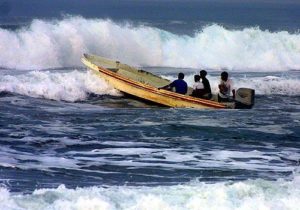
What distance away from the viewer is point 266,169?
13.3 metres

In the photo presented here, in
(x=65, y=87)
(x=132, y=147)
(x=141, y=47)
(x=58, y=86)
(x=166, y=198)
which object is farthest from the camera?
(x=141, y=47)

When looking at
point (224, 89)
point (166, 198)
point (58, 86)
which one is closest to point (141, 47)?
point (58, 86)

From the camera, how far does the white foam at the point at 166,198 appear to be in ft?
31.4

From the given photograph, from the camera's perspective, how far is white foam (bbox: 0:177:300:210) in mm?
9562

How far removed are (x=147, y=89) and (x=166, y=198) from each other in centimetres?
1230

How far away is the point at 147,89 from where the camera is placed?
72.8 feet

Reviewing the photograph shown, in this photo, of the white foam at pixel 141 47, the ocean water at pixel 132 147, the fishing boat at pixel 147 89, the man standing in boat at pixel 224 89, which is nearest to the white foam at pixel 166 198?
the ocean water at pixel 132 147

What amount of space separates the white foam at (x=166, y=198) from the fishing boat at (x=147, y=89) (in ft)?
34.2

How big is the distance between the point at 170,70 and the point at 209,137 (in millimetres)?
20580

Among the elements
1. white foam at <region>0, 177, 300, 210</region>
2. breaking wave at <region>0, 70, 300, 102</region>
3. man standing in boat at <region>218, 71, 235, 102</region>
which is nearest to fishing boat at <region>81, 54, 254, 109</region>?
man standing in boat at <region>218, 71, 235, 102</region>

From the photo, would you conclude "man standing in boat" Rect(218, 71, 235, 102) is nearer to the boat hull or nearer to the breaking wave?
the boat hull

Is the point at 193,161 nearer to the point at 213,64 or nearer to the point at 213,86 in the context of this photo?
the point at 213,86

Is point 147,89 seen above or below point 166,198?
above

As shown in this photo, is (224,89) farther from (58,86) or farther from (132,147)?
(132,147)
